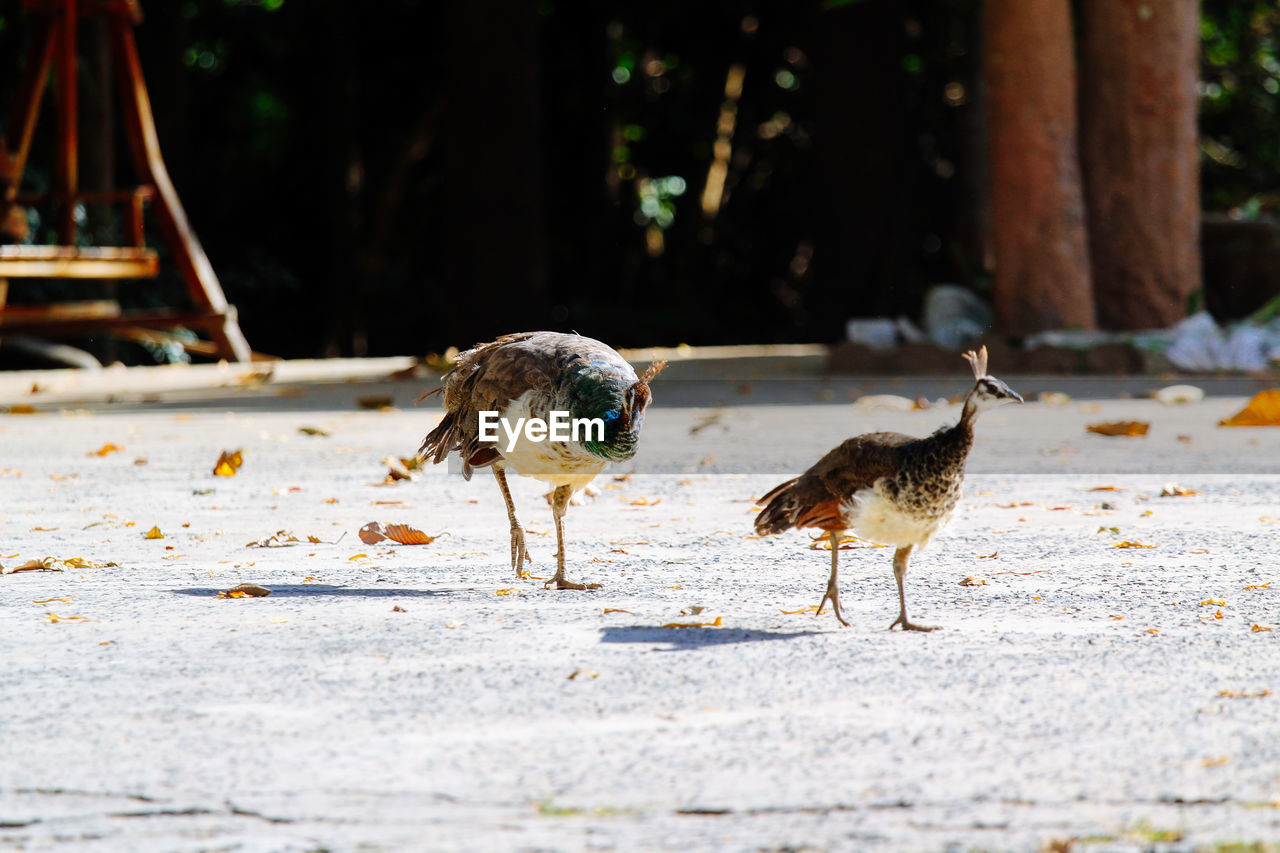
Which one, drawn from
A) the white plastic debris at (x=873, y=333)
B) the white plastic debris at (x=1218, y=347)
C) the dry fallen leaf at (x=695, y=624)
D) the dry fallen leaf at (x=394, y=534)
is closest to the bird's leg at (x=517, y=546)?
the dry fallen leaf at (x=394, y=534)

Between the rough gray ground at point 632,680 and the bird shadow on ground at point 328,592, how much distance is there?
0.06 feet

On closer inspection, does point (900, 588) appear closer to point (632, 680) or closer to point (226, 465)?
point (632, 680)

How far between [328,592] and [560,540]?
Answer: 2.28ft

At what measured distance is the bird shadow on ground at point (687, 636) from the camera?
4.02m

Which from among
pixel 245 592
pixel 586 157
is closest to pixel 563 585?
pixel 245 592

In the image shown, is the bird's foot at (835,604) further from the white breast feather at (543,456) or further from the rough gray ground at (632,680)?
the white breast feather at (543,456)

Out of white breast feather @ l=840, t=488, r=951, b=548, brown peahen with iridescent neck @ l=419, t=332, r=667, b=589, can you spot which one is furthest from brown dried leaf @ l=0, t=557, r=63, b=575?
white breast feather @ l=840, t=488, r=951, b=548

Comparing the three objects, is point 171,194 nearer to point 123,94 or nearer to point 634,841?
point 123,94

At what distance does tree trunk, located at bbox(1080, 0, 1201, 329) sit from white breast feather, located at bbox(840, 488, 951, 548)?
10.3 meters

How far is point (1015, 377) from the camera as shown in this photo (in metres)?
13.0

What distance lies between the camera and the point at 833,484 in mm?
4266

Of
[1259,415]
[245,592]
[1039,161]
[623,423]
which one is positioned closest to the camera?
→ [623,423]

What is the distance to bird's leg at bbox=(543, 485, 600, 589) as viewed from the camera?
4793 mm

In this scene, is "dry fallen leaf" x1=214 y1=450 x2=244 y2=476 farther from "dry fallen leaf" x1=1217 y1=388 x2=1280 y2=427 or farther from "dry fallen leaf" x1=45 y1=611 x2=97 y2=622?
"dry fallen leaf" x1=1217 y1=388 x2=1280 y2=427
